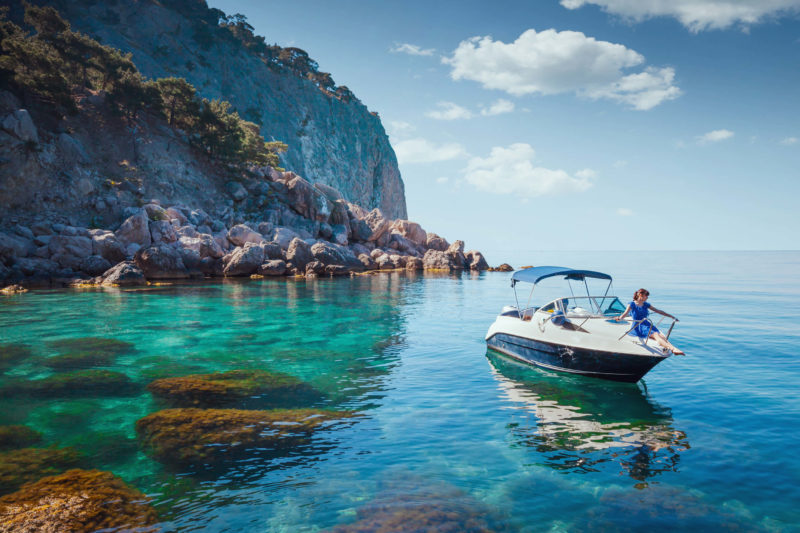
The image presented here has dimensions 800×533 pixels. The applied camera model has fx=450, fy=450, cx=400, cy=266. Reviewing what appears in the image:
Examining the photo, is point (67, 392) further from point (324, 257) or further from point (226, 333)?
point (324, 257)

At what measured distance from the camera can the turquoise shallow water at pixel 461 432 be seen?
6531 mm

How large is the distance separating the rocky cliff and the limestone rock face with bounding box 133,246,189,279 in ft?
145

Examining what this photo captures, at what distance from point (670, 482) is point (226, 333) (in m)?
17.2

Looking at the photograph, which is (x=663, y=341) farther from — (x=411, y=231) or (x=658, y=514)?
(x=411, y=231)

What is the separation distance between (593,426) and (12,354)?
1802cm

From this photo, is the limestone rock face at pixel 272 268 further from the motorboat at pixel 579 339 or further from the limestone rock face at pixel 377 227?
the motorboat at pixel 579 339

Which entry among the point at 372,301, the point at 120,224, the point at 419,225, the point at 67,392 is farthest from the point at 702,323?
the point at 419,225

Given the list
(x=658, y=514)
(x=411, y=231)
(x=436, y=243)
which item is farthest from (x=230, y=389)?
(x=436, y=243)

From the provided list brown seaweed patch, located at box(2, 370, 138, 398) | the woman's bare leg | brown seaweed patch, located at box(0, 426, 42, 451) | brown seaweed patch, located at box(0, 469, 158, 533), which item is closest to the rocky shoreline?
brown seaweed patch, located at box(2, 370, 138, 398)

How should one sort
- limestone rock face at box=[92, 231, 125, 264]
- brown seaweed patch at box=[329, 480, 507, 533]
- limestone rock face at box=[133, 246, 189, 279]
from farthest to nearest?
limestone rock face at box=[133, 246, 189, 279] < limestone rock face at box=[92, 231, 125, 264] < brown seaweed patch at box=[329, 480, 507, 533]

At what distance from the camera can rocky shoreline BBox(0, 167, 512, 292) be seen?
36.0 metres

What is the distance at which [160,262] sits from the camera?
39312mm

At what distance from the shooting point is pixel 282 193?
61.0 metres

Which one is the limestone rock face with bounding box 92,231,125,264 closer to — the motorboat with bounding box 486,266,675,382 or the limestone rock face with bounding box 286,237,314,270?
the limestone rock face with bounding box 286,237,314,270
